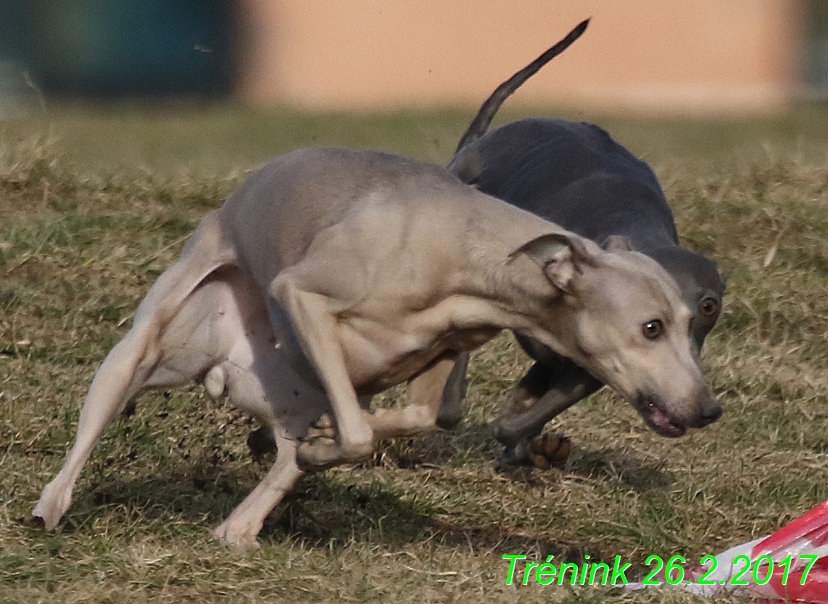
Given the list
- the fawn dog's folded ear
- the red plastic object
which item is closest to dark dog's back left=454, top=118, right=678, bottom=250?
the fawn dog's folded ear

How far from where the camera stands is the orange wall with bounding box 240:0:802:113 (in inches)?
1030

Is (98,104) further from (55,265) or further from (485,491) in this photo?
(485,491)

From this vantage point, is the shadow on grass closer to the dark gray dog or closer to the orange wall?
the dark gray dog

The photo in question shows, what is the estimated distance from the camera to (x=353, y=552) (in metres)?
5.26

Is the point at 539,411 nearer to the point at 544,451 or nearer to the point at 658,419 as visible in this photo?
the point at 544,451

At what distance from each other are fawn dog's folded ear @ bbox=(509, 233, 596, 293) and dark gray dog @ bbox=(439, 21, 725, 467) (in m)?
0.29

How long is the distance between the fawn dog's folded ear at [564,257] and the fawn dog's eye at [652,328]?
0.24m

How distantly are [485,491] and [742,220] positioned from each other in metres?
3.00

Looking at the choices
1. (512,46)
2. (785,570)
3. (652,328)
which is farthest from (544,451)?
(512,46)

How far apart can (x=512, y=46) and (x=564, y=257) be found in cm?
2187

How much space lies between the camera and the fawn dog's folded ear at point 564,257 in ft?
15.4

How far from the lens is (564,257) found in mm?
4699

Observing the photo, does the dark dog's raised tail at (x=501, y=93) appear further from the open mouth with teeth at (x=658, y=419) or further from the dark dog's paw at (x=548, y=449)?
the open mouth with teeth at (x=658, y=419)

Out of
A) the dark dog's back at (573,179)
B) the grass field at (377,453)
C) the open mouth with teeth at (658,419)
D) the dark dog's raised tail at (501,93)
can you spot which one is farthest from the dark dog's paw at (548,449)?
the open mouth with teeth at (658,419)
